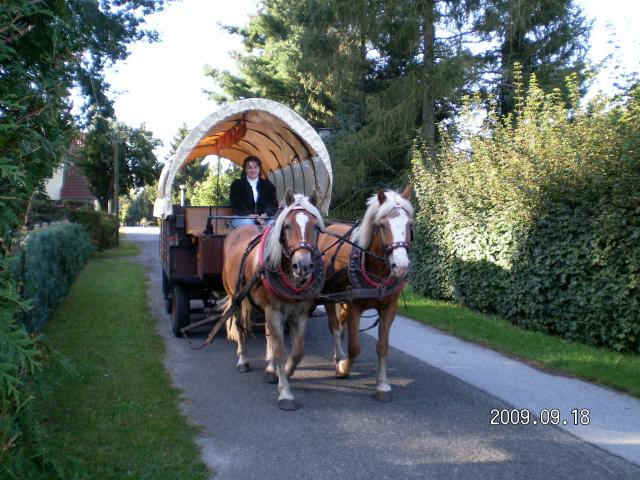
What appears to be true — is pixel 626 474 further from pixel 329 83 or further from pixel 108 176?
pixel 108 176

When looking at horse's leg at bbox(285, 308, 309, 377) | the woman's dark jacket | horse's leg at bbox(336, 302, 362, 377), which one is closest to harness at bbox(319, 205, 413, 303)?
horse's leg at bbox(336, 302, 362, 377)

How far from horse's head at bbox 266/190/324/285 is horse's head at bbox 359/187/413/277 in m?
0.47

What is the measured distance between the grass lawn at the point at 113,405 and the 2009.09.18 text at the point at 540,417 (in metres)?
2.50

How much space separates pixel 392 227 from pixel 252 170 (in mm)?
3458

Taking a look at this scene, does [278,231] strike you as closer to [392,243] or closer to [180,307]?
[392,243]

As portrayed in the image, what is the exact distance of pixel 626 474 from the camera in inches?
142

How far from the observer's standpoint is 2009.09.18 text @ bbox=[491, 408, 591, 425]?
4.61 meters

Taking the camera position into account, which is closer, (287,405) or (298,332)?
(287,405)

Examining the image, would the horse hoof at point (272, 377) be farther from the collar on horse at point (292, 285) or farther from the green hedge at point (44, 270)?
the green hedge at point (44, 270)

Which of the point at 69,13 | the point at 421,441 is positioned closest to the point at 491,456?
the point at 421,441

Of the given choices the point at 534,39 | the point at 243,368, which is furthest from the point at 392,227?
the point at 534,39

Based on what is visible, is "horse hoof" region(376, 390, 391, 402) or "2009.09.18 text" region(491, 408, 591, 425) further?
"horse hoof" region(376, 390, 391, 402)

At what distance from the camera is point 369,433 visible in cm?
439

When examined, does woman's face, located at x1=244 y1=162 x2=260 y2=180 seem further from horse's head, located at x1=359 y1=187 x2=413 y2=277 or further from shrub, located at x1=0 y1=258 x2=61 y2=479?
shrub, located at x1=0 y1=258 x2=61 y2=479
